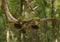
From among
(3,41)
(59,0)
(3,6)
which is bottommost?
(3,41)

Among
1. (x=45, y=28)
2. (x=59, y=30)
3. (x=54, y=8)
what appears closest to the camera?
(x=54, y=8)

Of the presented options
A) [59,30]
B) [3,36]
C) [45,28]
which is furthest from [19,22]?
[3,36]

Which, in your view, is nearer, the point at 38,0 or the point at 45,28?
the point at 38,0

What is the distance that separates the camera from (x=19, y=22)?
161cm

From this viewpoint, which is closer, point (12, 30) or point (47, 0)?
point (47, 0)

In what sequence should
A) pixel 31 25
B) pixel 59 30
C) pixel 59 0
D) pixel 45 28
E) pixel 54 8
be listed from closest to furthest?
pixel 31 25
pixel 59 0
pixel 54 8
pixel 59 30
pixel 45 28

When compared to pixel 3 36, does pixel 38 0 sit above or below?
above

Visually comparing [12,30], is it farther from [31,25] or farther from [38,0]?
[31,25]

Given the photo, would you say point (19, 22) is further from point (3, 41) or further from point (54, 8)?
point (3, 41)

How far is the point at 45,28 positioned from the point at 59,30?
2.68ft

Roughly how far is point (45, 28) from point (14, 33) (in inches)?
42.7

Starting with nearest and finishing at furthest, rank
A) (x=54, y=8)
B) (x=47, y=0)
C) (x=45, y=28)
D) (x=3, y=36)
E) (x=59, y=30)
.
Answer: (x=54, y=8)
(x=47, y=0)
(x=59, y=30)
(x=45, y=28)
(x=3, y=36)

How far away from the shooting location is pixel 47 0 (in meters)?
5.57

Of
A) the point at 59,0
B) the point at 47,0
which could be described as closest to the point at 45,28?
the point at 47,0
